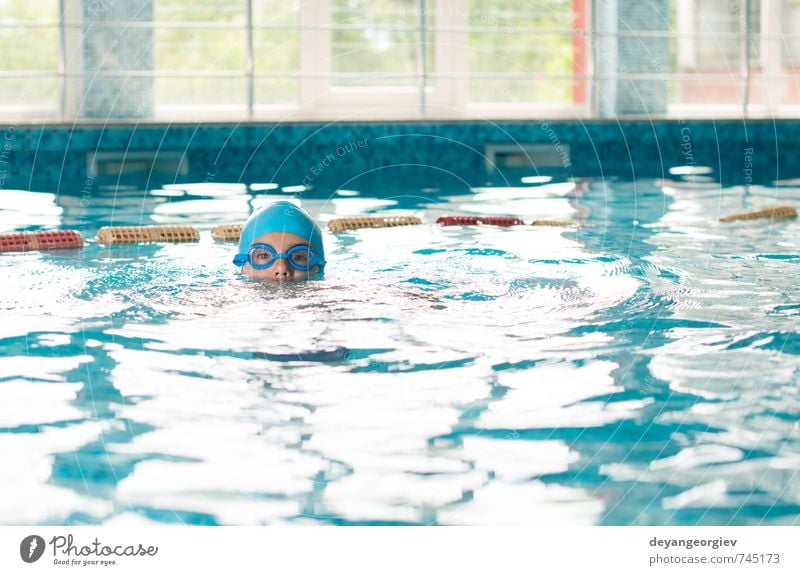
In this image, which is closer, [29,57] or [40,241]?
[40,241]

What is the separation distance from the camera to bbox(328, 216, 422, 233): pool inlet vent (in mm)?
5351

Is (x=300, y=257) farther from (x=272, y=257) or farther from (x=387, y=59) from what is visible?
(x=387, y=59)

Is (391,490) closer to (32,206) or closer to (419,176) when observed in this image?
(32,206)

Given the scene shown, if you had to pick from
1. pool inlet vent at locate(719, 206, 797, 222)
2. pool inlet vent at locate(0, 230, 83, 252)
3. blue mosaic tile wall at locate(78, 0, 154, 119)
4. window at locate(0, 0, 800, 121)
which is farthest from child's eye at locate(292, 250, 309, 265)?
blue mosaic tile wall at locate(78, 0, 154, 119)

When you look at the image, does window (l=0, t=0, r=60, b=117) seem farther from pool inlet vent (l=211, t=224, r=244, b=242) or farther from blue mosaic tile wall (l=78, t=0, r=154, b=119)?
pool inlet vent (l=211, t=224, r=244, b=242)

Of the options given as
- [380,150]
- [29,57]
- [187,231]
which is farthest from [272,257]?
[29,57]

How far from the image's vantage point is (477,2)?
11.3 metres

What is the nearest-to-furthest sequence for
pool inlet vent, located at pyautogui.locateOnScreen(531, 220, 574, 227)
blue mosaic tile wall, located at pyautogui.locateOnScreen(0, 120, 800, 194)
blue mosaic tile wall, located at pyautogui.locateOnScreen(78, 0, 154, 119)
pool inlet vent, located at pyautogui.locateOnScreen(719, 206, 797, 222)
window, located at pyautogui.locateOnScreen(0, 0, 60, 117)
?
1. pool inlet vent, located at pyautogui.locateOnScreen(531, 220, 574, 227)
2. pool inlet vent, located at pyautogui.locateOnScreen(719, 206, 797, 222)
3. blue mosaic tile wall, located at pyautogui.locateOnScreen(0, 120, 800, 194)
4. blue mosaic tile wall, located at pyautogui.locateOnScreen(78, 0, 154, 119)
5. window, located at pyautogui.locateOnScreen(0, 0, 60, 117)

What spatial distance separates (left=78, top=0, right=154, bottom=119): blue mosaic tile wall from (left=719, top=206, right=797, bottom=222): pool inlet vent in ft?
15.3

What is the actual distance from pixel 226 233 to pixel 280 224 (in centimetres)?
138

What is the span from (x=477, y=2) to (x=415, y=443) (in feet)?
31.4

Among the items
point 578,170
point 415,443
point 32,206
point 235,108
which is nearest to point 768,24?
point 578,170

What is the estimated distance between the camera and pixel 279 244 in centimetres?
372

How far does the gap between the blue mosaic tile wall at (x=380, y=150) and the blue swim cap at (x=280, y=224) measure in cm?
357
